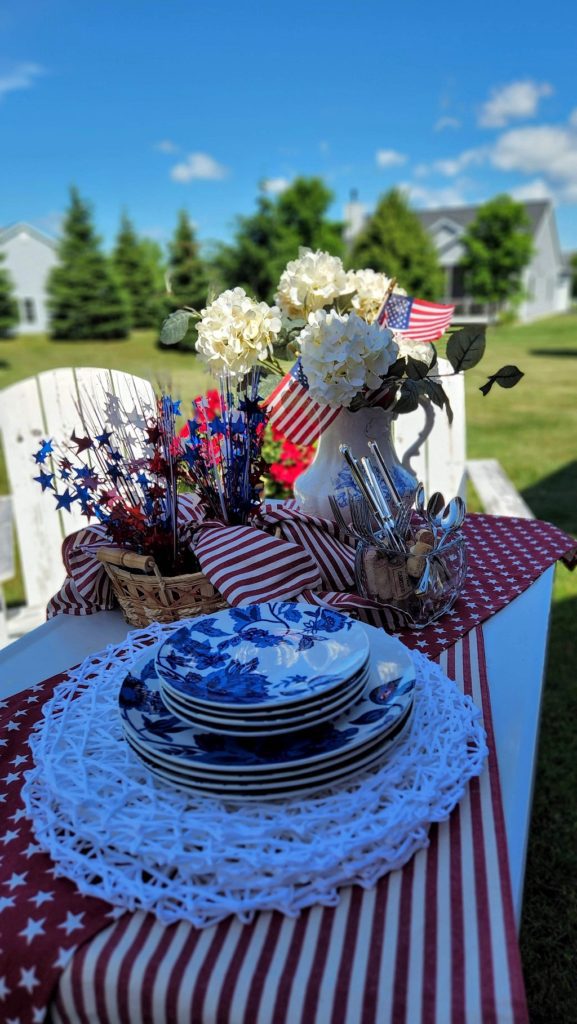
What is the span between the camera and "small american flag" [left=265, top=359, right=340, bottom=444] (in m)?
1.53

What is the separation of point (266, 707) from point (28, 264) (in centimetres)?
3567

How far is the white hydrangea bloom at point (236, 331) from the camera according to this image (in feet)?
4.72

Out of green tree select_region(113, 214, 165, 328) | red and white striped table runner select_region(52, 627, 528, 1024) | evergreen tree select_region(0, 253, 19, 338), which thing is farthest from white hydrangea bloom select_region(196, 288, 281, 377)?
green tree select_region(113, 214, 165, 328)

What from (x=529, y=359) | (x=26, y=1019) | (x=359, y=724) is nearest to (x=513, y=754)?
(x=359, y=724)

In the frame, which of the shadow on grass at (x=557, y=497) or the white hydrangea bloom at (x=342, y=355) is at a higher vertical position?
the white hydrangea bloom at (x=342, y=355)

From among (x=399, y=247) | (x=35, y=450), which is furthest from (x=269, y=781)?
(x=399, y=247)

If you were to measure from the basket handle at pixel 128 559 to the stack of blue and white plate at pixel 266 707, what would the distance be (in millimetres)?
248

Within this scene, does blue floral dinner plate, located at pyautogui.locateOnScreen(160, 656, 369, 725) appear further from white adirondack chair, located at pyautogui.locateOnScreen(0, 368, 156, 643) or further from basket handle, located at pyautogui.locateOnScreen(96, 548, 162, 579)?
white adirondack chair, located at pyautogui.locateOnScreen(0, 368, 156, 643)

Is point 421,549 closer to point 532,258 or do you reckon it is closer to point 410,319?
point 410,319

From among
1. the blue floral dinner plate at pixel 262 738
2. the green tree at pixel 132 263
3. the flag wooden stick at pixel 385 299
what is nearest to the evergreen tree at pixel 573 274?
the green tree at pixel 132 263

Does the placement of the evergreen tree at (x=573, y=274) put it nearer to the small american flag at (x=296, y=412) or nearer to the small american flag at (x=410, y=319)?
the small american flag at (x=410, y=319)

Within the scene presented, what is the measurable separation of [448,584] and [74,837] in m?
0.75

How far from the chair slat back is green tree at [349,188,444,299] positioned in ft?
72.0

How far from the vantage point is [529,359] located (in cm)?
1606
